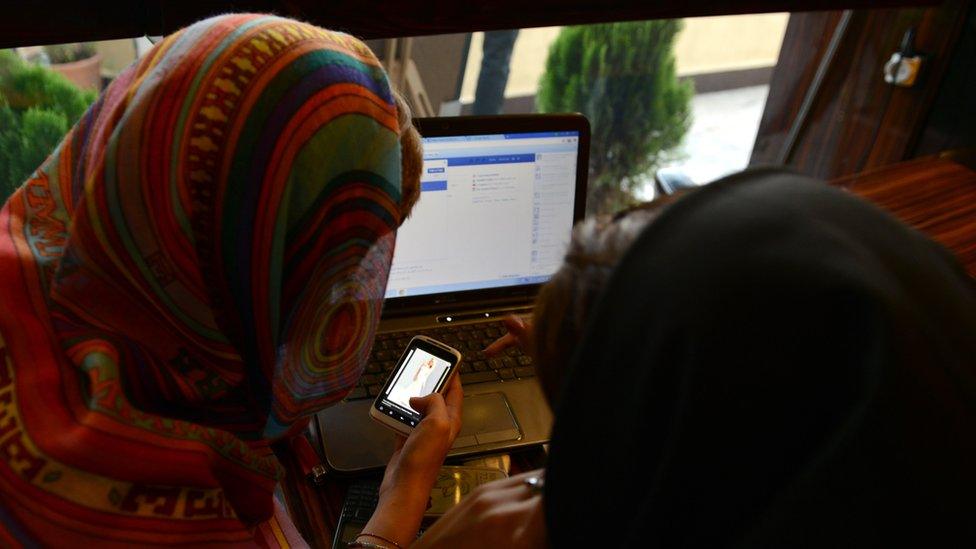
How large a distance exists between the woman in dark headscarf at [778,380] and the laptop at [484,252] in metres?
0.47

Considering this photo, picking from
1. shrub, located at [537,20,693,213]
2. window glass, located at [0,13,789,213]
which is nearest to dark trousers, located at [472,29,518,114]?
window glass, located at [0,13,789,213]

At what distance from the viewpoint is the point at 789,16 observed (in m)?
1.58

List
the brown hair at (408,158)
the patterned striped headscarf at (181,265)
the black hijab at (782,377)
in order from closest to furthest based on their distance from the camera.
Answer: the black hijab at (782,377), the patterned striped headscarf at (181,265), the brown hair at (408,158)

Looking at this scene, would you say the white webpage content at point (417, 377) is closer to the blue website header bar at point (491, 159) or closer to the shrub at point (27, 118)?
the blue website header bar at point (491, 159)

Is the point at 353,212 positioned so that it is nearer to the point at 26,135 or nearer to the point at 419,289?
the point at 419,289

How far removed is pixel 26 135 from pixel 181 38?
46cm

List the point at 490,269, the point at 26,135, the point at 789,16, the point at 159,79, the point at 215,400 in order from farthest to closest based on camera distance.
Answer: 1. the point at 789,16
2. the point at 490,269
3. the point at 26,135
4. the point at 215,400
5. the point at 159,79

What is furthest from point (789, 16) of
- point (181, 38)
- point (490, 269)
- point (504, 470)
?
point (181, 38)

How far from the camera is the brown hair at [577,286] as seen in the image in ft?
1.36

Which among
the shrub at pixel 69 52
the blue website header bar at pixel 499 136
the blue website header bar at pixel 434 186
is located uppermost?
the shrub at pixel 69 52

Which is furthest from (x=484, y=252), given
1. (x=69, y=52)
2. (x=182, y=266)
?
(x=69, y=52)

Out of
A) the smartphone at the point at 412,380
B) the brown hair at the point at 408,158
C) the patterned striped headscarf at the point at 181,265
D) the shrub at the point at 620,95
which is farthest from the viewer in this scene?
the shrub at the point at 620,95

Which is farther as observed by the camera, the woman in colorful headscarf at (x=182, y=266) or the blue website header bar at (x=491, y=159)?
the blue website header bar at (x=491, y=159)

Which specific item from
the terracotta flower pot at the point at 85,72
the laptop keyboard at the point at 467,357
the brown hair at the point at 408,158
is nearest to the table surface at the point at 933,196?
the laptop keyboard at the point at 467,357
